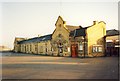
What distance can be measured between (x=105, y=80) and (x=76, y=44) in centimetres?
1640

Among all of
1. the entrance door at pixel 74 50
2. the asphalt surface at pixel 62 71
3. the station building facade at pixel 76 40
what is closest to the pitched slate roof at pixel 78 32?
the station building facade at pixel 76 40

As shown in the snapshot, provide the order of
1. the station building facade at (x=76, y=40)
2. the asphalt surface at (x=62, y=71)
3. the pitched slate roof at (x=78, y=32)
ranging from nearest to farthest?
the asphalt surface at (x=62, y=71) < the station building facade at (x=76, y=40) < the pitched slate roof at (x=78, y=32)

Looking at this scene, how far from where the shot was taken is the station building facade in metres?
24.5

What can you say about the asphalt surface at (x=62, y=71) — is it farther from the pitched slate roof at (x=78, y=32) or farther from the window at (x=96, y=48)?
the pitched slate roof at (x=78, y=32)

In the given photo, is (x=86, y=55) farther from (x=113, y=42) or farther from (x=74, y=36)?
(x=113, y=42)

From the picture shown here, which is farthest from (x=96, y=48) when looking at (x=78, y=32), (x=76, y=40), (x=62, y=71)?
(x=62, y=71)

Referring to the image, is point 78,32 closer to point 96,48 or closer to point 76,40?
point 76,40

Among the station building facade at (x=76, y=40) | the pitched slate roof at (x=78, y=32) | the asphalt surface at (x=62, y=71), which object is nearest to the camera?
the asphalt surface at (x=62, y=71)

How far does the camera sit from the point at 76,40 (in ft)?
83.8

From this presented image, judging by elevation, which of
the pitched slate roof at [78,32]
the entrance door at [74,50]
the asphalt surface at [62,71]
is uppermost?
the pitched slate roof at [78,32]

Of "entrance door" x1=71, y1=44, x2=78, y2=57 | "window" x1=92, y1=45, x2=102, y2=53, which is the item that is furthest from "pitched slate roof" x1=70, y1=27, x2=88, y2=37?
"window" x1=92, y1=45, x2=102, y2=53

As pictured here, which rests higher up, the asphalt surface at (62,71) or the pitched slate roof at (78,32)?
the pitched slate roof at (78,32)

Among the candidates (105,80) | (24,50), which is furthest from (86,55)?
(24,50)

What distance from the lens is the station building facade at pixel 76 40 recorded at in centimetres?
2445
